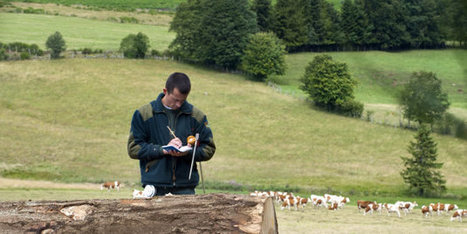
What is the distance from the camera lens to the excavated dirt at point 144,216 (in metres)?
4.93

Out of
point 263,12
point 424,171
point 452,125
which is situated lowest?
point 424,171

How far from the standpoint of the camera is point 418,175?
46.4 m

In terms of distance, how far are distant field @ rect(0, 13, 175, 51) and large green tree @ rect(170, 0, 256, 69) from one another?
593cm

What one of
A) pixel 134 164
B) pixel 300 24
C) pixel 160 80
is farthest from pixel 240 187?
pixel 300 24

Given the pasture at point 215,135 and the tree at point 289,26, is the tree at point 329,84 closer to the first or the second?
the pasture at point 215,135

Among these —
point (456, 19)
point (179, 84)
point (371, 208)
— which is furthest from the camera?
point (371, 208)

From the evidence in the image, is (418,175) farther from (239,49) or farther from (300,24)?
(300,24)

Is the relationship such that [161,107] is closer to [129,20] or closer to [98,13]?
[129,20]

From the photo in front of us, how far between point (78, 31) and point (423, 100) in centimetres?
10849

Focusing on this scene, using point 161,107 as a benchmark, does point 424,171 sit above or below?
below

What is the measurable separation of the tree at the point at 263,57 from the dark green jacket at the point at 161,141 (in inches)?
3148

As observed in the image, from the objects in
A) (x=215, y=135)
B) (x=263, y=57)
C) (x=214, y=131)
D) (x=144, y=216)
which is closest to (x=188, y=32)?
(x=263, y=57)

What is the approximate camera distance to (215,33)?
91562 millimetres

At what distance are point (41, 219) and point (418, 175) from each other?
44317 millimetres
